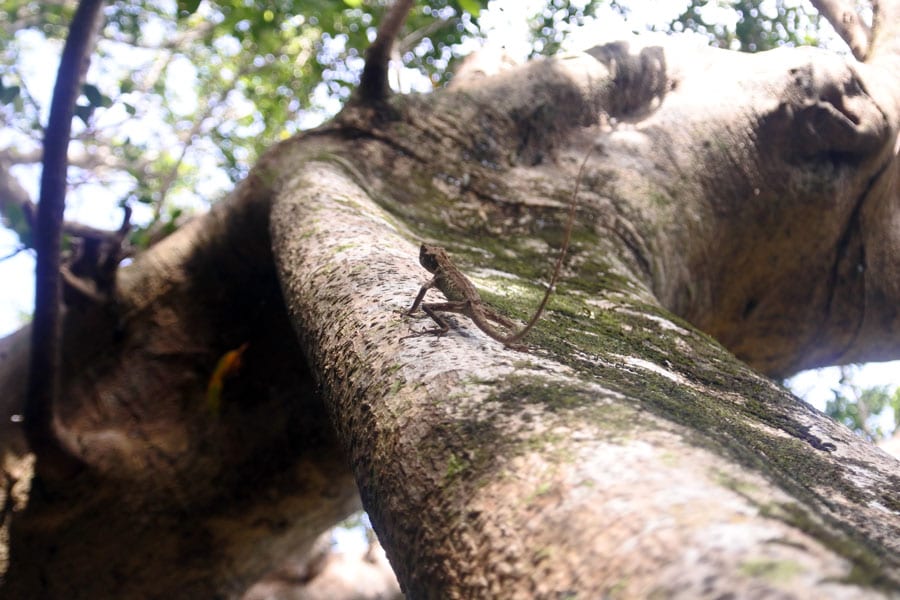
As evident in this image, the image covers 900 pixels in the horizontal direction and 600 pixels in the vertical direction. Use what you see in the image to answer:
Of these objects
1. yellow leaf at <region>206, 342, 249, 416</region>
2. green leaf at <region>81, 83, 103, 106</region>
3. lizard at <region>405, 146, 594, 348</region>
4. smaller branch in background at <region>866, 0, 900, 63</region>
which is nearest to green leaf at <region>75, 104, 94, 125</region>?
green leaf at <region>81, 83, 103, 106</region>

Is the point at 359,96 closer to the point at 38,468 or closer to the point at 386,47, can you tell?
the point at 386,47

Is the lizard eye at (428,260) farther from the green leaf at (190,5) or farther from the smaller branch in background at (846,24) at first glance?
the smaller branch in background at (846,24)

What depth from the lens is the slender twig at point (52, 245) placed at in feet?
7.85

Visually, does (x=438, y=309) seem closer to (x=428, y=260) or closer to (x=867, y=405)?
(x=428, y=260)

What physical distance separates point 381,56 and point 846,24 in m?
4.07

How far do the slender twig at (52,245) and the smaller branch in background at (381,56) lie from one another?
1.31m

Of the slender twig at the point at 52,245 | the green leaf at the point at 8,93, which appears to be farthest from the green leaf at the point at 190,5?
the green leaf at the point at 8,93

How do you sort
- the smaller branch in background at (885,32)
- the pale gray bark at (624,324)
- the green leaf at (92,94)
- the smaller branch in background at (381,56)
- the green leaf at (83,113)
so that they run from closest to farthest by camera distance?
the pale gray bark at (624,324), the green leaf at (83,113), the green leaf at (92,94), the smaller branch in background at (381,56), the smaller branch in background at (885,32)

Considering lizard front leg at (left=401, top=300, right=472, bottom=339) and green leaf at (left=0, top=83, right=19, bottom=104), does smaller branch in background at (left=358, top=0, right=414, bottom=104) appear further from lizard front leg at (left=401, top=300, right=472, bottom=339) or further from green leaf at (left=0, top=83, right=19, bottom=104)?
lizard front leg at (left=401, top=300, right=472, bottom=339)

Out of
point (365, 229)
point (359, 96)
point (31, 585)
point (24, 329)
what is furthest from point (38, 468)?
point (359, 96)

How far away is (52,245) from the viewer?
256 centimetres

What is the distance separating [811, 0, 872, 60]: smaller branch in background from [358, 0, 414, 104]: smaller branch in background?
12.5ft

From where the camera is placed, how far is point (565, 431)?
3.69 ft

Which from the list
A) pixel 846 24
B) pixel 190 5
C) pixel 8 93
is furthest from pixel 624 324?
pixel 846 24
